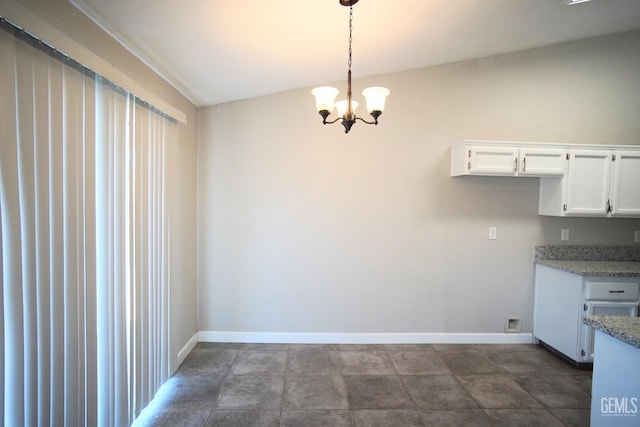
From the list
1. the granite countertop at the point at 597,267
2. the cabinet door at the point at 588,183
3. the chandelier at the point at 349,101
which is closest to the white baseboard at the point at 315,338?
the granite countertop at the point at 597,267

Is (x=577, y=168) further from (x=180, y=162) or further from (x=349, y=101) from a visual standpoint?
(x=180, y=162)

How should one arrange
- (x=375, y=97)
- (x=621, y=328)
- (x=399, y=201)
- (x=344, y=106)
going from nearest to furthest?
(x=621, y=328) < (x=375, y=97) < (x=344, y=106) < (x=399, y=201)

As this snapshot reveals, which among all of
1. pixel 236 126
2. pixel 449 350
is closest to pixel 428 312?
pixel 449 350

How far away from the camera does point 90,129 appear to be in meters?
1.60

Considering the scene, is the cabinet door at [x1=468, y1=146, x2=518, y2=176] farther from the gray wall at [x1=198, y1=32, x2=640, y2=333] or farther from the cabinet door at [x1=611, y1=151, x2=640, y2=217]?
the cabinet door at [x1=611, y1=151, x2=640, y2=217]

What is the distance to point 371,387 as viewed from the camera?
2.50m

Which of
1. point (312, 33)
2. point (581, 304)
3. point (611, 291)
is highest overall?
point (312, 33)

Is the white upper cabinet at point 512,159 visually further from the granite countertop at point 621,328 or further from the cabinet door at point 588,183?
the granite countertop at point 621,328

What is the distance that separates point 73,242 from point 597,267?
4106 mm

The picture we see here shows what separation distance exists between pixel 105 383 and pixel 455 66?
3.93 m

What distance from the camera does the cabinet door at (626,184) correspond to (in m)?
2.93

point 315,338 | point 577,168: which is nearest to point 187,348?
point 315,338

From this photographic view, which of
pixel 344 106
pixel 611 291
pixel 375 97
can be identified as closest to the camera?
pixel 375 97

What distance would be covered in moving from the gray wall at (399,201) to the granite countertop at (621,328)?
1.73 meters
